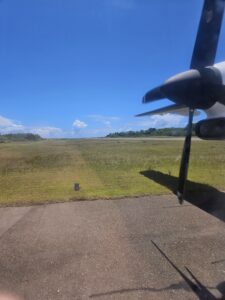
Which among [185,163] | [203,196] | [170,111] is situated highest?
[170,111]

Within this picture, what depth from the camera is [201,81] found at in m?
5.31

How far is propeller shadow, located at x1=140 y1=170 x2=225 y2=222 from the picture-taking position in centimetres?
713

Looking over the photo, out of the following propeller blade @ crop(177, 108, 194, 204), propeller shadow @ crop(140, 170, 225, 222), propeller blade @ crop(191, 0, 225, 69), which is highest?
propeller blade @ crop(191, 0, 225, 69)

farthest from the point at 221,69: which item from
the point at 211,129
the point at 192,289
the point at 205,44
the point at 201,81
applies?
the point at 192,289

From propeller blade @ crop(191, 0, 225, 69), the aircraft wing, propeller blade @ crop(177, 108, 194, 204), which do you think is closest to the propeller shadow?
propeller blade @ crop(177, 108, 194, 204)

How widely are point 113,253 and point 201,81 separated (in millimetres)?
3339

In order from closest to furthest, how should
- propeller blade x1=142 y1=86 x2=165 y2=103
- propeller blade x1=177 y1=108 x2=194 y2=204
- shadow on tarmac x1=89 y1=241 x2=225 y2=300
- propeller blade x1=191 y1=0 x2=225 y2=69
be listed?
shadow on tarmac x1=89 y1=241 x2=225 y2=300, propeller blade x1=177 y1=108 x2=194 y2=204, propeller blade x1=191 y1=0 x2=225 y2=69, propeller blade x1=142 y1=86 x2=165 y2=103

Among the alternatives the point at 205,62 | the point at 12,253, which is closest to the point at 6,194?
the point at 12,253

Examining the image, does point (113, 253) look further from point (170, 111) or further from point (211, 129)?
point (170, 111)

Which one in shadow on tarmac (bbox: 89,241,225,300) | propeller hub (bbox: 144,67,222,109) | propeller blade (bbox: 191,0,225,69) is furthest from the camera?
propeller blade (bbox: 191,0,225,69)

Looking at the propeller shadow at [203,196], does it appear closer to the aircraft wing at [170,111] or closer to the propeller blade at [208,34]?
the aircraft wing at [170,111]

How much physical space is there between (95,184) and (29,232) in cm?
482

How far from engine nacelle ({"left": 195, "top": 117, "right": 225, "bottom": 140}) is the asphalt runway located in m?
1.78

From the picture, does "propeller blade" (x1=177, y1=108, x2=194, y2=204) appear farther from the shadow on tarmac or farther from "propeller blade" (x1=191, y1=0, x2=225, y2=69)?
the shadow on tarmac
